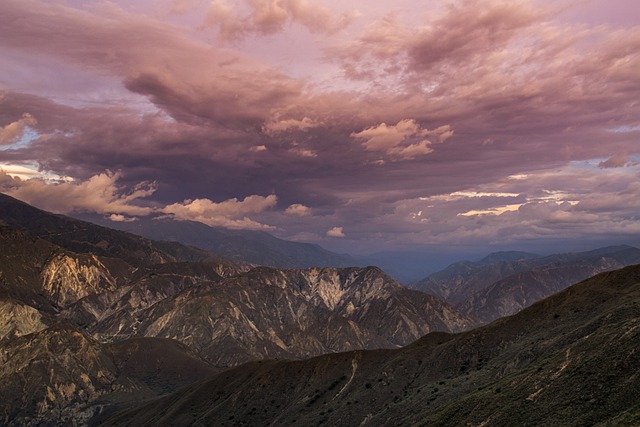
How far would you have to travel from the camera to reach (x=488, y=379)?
329 ft

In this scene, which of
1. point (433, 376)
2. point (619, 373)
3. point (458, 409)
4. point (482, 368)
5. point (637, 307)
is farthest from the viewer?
point (433, 376)

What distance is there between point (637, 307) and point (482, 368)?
122 feet

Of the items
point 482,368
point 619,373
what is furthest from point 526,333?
point 619,373

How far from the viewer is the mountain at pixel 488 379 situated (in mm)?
64688

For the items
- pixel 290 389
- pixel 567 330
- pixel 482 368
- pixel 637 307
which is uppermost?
pixel 637 307

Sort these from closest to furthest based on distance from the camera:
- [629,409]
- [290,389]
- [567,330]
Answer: [629,409]
[567,330]
[290,389]

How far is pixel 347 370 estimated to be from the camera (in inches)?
6668

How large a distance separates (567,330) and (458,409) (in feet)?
124

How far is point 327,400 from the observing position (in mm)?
155625

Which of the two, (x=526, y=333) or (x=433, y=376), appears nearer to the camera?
(x=526, y=333)

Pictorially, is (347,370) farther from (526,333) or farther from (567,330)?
(567,330)

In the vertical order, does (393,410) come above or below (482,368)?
below

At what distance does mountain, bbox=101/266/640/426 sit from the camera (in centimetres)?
6469

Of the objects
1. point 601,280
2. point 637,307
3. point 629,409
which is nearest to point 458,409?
point 629,409
